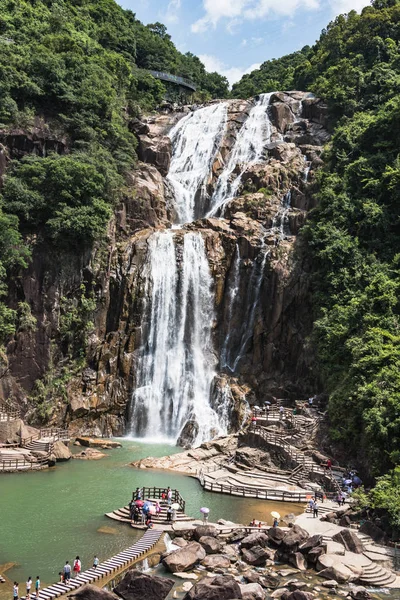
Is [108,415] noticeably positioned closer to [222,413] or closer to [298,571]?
[222,413]

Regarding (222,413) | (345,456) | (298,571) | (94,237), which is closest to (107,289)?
(94,237)

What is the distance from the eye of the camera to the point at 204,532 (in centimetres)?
2256

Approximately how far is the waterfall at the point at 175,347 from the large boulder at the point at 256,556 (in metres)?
18.2

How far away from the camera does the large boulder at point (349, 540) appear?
21.8 metres

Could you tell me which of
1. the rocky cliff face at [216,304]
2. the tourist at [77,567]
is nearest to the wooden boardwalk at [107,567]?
the tourist at [77,567]

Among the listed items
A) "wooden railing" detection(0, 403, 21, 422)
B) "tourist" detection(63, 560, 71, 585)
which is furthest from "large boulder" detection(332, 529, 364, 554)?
"wooden railing" detection(0, 403, 21, 422)

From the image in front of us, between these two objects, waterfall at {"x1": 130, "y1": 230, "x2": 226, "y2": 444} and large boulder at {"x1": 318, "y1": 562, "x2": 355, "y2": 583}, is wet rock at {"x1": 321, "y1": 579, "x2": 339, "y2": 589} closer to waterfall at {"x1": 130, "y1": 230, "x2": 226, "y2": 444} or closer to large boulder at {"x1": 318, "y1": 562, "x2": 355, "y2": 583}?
large boulder at {"x1": 318, "y1": 562, "x2": 355, "y2": 583}

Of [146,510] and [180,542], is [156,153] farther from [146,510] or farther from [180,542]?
[180,542]

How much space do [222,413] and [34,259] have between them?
18505mm

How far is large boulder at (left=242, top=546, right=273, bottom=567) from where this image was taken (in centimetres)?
2077

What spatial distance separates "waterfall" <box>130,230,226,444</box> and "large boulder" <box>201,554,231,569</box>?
18486 millimetres

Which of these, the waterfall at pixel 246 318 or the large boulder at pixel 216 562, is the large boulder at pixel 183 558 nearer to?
the large boulder at pixel 216 562

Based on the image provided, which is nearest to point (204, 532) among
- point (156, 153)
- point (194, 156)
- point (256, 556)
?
point (256, 556)

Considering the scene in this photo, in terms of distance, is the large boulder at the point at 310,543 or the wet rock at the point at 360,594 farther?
the large boulder at the point at 310,543
